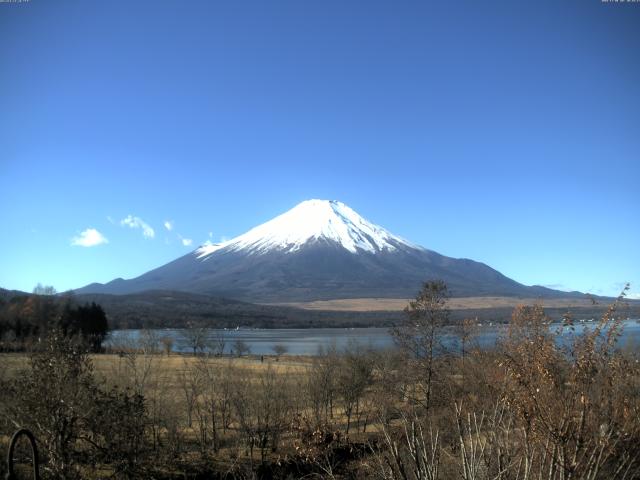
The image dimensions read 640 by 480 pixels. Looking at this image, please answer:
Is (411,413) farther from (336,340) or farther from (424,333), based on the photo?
(336,340)

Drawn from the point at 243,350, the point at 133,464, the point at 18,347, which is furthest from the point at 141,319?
the point at 133,464

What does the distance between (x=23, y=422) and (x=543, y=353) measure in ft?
36.8

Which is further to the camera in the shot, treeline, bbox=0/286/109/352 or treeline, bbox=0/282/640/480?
treeline, bbox=0/286/109/352

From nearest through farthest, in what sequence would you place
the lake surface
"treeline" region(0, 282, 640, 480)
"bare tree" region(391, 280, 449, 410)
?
"treeline" region(0, 282, 640, 480), the lake surface, "bare tree" region(391, 280, 449, 410)

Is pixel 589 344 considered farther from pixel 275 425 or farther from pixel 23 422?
pixel 275 425

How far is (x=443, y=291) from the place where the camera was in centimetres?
2803

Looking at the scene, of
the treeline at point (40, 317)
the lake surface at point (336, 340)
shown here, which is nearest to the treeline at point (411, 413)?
the lake surface at point (336, 340)

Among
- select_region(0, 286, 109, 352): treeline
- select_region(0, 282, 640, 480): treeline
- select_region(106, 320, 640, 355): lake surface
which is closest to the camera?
select_region(0, 282, 640, 480): treeline

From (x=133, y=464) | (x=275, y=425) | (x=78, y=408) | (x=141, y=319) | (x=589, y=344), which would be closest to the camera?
(x=589, y=344)

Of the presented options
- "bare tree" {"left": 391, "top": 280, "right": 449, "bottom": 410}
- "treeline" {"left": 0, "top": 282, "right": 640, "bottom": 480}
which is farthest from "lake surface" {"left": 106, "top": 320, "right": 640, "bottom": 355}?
"bare tree" {"left": 391, "top": 280, "right": 449, "bottom": 410}

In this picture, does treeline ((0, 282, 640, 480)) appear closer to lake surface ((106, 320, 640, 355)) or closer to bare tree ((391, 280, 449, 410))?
bare tree ((391, 280, 449, 410))

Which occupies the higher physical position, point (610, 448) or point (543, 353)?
point (543, 353)

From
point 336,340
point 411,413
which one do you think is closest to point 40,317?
point 336,340

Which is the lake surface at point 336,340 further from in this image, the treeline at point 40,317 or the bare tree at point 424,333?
the treeline at point 40,317
